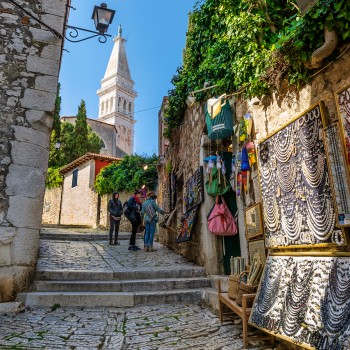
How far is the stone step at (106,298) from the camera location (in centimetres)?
455

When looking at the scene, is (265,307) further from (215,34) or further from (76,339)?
(215,34)

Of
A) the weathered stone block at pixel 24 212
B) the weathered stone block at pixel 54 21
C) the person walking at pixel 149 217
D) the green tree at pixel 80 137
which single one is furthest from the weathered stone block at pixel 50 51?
the green tree at pixel 80 137

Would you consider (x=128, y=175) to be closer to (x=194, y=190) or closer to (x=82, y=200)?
(x=82, y=200)

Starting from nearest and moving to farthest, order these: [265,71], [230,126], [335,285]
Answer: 1. [335,285]
2. [265,71]
3. [230,126]

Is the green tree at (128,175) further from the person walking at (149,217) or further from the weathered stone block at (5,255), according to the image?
the weathered stone block at (5,255)

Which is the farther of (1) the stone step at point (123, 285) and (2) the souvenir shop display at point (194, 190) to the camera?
(2) the souvenir shop display at point (194, 190)

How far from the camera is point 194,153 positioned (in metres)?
7.33

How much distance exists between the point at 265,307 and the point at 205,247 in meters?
3.16

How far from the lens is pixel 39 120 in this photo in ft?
17.1

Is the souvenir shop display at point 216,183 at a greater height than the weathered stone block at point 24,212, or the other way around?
the souvenir shop display at point 216,183

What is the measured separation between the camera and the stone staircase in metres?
4.67

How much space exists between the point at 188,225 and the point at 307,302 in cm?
445

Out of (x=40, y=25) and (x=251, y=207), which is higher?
(x=40, y=25)

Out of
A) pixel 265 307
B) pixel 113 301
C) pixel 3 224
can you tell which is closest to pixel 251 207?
pixel 265 307
